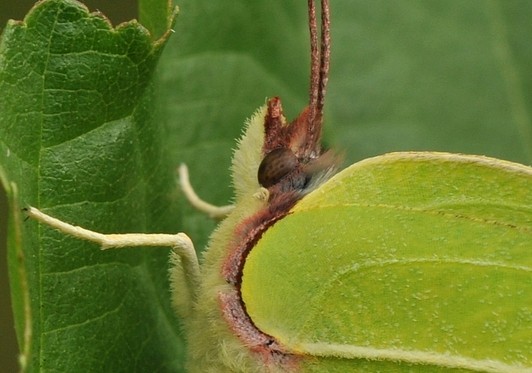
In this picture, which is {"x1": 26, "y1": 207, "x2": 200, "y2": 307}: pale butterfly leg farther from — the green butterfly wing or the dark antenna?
the dark antenna

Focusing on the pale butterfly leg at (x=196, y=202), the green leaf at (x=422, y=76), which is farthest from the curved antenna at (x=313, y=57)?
the green leaf at (x=422, y=76)

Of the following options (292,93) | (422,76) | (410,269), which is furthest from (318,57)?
(422,76)

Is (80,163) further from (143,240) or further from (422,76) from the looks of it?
(422,76)

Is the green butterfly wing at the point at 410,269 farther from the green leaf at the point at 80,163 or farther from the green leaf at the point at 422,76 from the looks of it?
the green leaf at the point at 422,76

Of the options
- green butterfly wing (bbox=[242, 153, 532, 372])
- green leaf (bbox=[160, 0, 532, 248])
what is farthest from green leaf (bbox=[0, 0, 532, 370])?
green butterfly wing (bbox=[242, 153, 532, 372])

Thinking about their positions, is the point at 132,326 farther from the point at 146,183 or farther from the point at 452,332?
the point at 452,332

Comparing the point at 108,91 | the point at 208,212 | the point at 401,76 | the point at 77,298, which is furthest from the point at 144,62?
the point at 401,76
